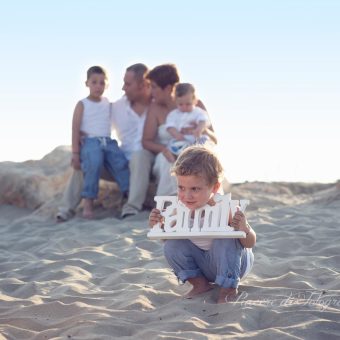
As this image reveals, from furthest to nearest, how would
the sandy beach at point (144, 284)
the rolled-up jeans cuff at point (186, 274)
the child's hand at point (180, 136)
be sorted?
the child's hand at point (180, 136) → the rolled-up jeans cuff at point (186, 274) → the sandy beach at point (144, 284)

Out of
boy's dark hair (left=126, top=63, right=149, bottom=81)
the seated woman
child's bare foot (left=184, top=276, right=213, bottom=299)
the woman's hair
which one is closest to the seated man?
boy's dark hair (left=126, top=63, right=149, bottom=81)

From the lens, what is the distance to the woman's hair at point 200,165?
350cm

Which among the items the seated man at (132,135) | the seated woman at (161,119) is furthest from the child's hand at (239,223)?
the seated man at (132,135)

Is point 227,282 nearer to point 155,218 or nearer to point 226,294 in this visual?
point 226,294

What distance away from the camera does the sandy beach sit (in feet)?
10.5

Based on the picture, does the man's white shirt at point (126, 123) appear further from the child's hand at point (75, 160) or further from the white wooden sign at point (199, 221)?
the white wooden sign at point (199, 221)

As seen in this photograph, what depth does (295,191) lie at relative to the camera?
377 inches

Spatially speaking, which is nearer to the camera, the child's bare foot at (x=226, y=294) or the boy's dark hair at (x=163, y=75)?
the child's bare foot at (x=226, y=294)

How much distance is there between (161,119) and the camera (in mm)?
7684

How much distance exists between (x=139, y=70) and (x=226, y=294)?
15.2 ft

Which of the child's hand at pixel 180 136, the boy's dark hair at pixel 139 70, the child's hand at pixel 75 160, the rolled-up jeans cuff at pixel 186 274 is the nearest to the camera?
the rolled-up jeans cuff at pixel 186 274

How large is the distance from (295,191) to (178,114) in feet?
9.50

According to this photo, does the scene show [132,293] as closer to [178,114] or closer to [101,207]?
[178,114]

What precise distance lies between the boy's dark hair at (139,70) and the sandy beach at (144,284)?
1558 mm
